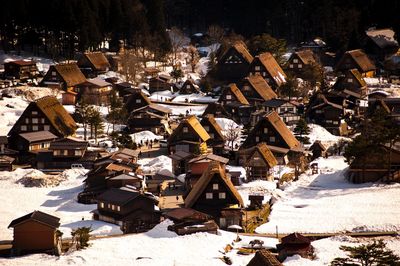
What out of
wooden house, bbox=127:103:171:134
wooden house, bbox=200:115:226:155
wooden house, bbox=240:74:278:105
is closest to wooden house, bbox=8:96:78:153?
wooden house, bbox=127:103:171:134

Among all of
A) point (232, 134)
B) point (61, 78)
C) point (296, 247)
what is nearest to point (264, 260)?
point (296, 247)

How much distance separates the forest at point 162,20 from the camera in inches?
2267

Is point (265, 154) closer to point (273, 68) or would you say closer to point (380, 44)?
point (273, 68)

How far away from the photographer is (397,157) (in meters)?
34.8

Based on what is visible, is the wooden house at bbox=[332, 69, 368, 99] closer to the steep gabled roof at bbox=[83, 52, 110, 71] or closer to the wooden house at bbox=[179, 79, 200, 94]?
the wooden house at bbox=[179, 79, 200, 94]

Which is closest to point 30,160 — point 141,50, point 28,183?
point 28,183

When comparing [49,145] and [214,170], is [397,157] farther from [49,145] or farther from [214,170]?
[49,145]

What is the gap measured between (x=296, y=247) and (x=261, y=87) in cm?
2618

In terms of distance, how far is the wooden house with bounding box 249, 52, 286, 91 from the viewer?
54.7m

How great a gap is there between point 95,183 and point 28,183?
11.3 ft

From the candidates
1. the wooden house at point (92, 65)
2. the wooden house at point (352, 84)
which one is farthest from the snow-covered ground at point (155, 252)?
the wooden house at point (92, 65)

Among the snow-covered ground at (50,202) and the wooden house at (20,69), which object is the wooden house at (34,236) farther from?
the wooden house at (20,69)

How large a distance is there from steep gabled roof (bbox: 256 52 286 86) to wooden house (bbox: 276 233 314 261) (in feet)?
93.2

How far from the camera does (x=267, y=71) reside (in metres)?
54.8
